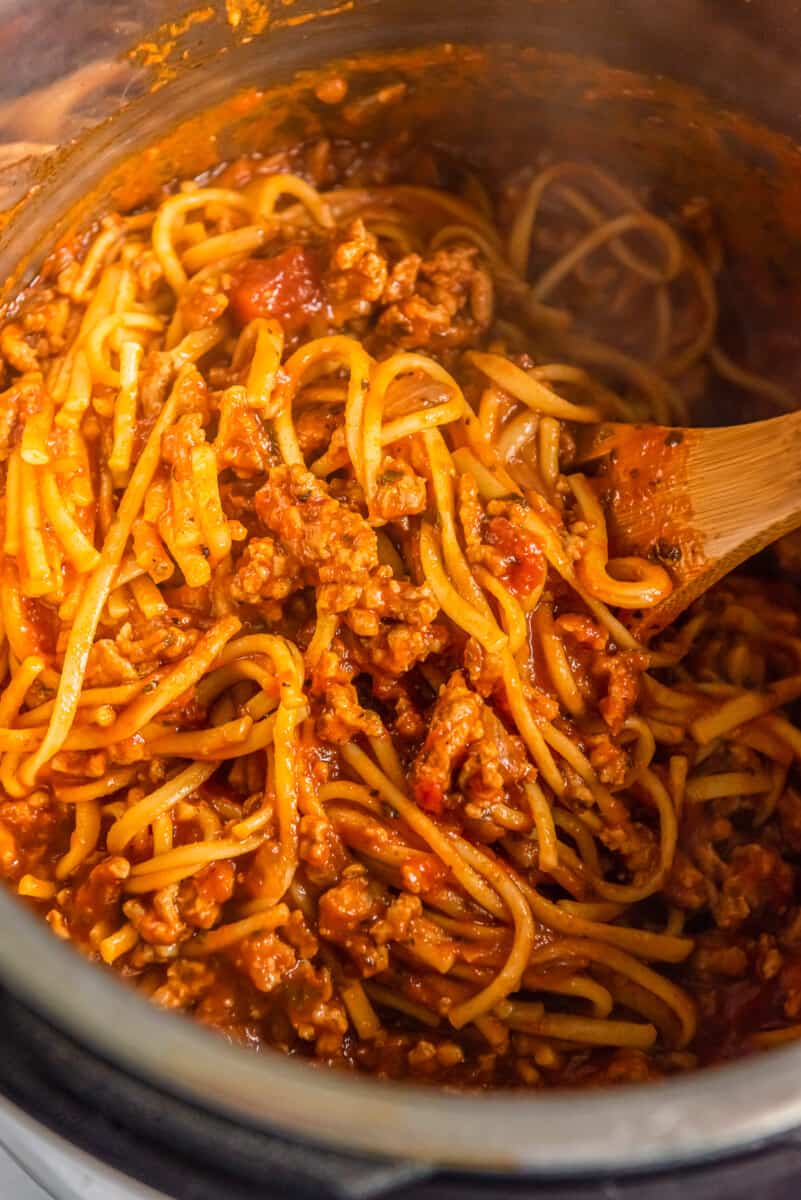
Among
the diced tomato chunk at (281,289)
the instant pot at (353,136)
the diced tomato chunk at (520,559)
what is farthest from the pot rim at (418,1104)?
the diced tomato chunk at (281,289)

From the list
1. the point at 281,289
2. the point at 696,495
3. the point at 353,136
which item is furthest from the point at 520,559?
the point at 353,136

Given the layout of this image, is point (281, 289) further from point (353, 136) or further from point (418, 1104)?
point (418, 1104)

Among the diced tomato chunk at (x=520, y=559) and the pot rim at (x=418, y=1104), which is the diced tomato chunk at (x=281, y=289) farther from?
the pot rim at (x=418, y=1104)

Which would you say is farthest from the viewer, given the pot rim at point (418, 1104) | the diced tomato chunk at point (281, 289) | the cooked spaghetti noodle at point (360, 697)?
the diced tomato chunk at point (281, 289)

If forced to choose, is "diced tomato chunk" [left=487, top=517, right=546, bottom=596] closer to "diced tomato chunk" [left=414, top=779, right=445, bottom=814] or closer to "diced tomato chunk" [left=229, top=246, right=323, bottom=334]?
"diced tomato chunk" [left=414, top=779, right=445, bottom=814]

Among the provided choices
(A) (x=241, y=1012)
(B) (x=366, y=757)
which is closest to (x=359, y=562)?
(B) (x=366, y=757)

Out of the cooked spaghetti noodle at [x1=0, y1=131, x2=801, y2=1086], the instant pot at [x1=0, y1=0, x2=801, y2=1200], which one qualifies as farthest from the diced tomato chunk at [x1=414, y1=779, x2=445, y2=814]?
the instant pot at [x1=0, y1=0, x2=801, y2=1200]
